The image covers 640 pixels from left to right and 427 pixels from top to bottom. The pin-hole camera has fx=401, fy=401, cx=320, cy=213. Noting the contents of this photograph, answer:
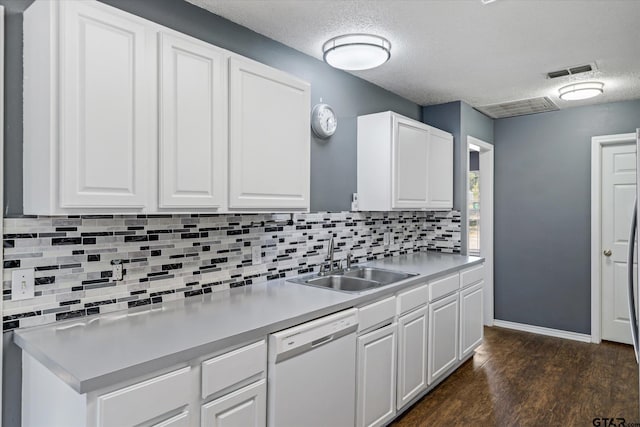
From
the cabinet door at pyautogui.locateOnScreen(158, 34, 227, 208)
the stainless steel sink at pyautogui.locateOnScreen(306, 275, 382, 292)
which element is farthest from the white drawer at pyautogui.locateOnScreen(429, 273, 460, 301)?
the cabinet door at pyautogui.locateOnScreen(158, 34, 227, 208)

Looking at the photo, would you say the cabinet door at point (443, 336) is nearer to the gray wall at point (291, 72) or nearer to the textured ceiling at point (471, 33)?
the gray wall at point (291, 72)

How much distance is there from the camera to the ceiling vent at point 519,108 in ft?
13.2

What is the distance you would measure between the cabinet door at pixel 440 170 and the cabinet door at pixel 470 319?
2.74 ft

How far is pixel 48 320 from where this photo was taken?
5.41ft

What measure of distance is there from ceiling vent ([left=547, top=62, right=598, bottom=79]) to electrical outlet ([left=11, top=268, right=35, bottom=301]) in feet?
12.0

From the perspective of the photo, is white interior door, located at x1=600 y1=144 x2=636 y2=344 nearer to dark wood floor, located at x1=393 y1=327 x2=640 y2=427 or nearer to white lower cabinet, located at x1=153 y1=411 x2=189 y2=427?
dark wood floor, located at x1=393 y1=327 x2=640 y2=427

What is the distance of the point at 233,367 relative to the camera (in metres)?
1.55

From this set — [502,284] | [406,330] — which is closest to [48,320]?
[406,330]

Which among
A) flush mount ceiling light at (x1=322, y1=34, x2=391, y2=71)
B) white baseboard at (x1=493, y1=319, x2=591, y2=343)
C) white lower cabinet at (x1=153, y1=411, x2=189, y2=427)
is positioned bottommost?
white baseboard at (x1=493, y1=319, x2=591, y2=343)

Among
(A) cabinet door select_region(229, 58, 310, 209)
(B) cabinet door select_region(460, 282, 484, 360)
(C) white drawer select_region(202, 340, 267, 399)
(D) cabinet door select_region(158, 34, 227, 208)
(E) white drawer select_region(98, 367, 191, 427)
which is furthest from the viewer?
(B) cabinet door select_region(460, 282, 484, 360)

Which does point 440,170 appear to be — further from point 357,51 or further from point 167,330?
point 167,330

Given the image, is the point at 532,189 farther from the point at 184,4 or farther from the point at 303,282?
the point at 184,4

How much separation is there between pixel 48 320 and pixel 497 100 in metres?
4.06

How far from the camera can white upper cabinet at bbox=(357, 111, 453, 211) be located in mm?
3154
